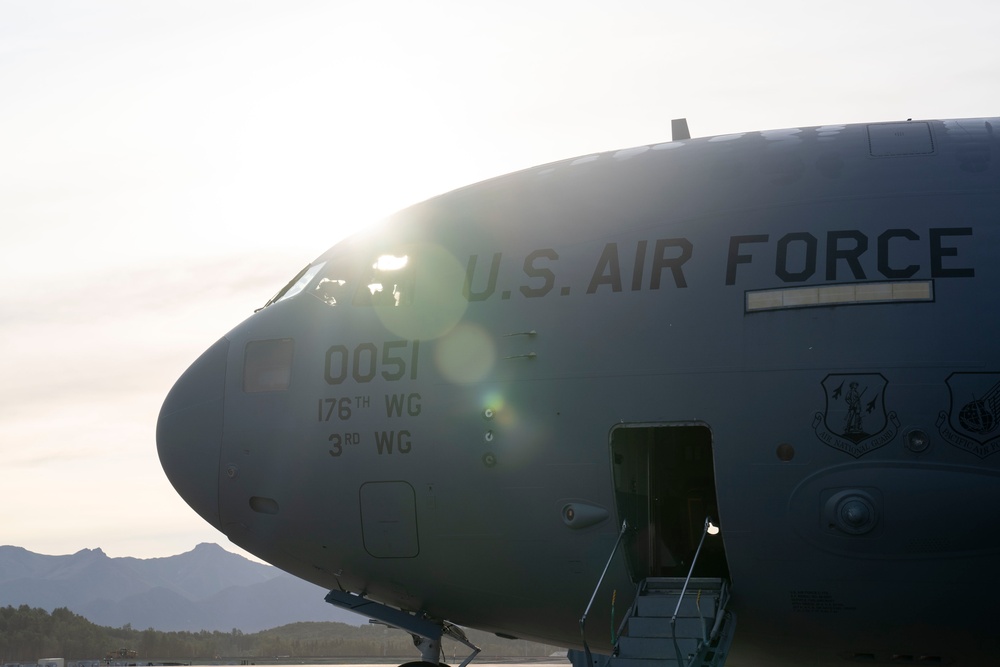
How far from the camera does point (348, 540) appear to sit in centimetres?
1425

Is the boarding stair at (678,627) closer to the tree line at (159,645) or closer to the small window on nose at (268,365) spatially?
the small window on nose at (268,365)

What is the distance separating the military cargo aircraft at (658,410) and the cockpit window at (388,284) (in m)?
0.03

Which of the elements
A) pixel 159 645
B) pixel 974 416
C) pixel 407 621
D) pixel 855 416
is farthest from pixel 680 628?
pixel 159 645

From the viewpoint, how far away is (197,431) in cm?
1512

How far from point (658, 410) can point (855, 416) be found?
6.59ft

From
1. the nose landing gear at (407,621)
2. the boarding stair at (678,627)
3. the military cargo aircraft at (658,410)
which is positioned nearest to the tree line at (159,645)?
the nose landing gear at (407,621)

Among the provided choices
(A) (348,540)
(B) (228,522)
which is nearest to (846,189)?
(A) (348,540)

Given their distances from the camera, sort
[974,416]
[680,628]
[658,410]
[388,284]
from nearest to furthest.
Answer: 1. [974,416]
2. [680,628]
3. [658,410]
4. [388,284]

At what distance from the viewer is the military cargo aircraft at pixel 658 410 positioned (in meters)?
11.7

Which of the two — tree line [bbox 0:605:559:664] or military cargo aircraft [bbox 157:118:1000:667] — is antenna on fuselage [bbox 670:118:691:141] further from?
tree line [bbox 0:605:559:664]

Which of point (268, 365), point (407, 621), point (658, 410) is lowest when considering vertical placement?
point (407, 621)

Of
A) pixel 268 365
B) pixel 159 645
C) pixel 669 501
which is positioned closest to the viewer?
pixel 669 501

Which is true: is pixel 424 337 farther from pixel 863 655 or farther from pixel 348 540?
pixel 863 655

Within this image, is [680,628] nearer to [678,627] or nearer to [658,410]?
[678,627]
